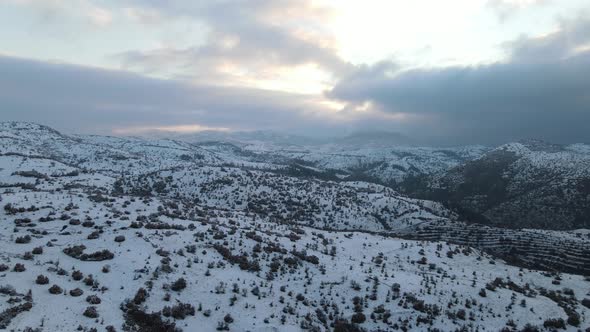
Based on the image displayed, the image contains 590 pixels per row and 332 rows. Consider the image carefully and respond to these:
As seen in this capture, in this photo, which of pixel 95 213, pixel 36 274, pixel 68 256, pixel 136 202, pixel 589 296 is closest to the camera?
pixel 36 274

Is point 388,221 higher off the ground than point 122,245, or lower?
lower

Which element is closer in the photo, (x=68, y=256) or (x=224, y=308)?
(x=224, y=308)

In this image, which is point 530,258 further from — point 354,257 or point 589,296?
point 354,257

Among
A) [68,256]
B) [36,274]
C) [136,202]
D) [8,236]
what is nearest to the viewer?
[36,274]

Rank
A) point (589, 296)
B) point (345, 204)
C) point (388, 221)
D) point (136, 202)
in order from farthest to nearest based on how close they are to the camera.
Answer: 1. point (345, 204)
2. point (388, 221)
3. point (136, 202)
4. point (589, 296)

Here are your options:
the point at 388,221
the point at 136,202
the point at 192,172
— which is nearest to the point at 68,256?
the point at 136,202

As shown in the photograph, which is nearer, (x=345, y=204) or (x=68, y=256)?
(x=68, y=256)

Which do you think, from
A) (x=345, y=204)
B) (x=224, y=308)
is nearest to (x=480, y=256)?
(x=224, y=308)

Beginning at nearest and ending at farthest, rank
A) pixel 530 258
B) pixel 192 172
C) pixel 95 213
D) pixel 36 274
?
pixel 36 274
pixel 95 213
pixel 530 258
pixel 192 172

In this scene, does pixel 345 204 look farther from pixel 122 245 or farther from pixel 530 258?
pixel 122 245
